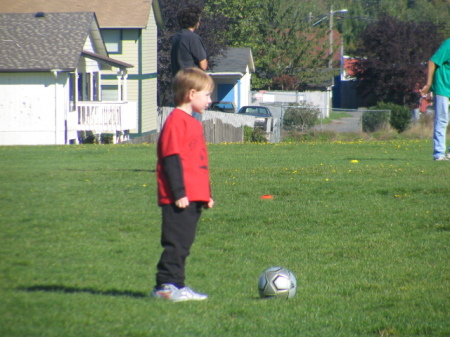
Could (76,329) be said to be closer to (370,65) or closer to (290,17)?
(370,65)

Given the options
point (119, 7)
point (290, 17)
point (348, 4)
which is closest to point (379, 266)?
point (119, 7)

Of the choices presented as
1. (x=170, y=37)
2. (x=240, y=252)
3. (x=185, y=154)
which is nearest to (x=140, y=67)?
(x=170, y=37)

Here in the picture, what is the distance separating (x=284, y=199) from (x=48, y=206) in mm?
2801

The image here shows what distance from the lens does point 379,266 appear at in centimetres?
575

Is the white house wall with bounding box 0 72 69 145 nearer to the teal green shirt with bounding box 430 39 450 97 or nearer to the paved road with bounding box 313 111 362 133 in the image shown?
the paved road with bounding box 313 111 362 133

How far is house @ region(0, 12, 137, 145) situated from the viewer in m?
25.7

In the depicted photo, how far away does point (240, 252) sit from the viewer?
242 inches

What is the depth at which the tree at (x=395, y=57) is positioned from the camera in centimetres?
4438

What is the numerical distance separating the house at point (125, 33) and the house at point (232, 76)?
28.0ft

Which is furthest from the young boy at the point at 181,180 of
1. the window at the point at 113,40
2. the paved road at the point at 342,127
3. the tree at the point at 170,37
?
the tree at the point at 170,37

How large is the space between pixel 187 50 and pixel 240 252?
3937 mm

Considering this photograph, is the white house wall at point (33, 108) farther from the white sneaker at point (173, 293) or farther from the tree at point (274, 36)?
the tree at point (274, 36)

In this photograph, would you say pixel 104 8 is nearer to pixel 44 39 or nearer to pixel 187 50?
pixel 44 39

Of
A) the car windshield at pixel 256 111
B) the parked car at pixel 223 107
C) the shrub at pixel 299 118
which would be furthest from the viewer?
the parked car at pixel 223 107
